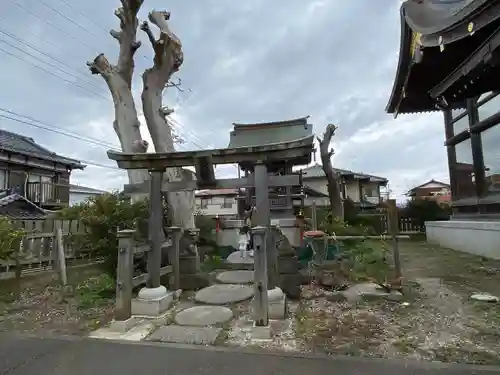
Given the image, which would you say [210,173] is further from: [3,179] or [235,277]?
[3,179]

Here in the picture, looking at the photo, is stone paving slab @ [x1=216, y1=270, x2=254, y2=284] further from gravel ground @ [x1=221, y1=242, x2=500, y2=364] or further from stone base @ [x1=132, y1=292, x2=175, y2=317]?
stone base @ [x1=132, y1=292, x2=175, y2=317]

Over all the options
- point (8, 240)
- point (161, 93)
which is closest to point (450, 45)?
point (161, 93)

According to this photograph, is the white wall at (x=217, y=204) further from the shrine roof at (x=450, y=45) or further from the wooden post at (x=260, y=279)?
the wooden post at (x=260, y=279)

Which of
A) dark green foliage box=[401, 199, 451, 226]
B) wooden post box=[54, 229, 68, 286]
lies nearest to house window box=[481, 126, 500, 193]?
dark green foliage box=[401, 199, 451, 226]

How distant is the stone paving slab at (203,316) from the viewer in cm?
435

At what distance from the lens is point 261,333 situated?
376cm

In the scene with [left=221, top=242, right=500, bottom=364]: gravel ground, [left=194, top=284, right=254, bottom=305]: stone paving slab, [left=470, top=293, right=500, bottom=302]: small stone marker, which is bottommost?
[left=221, top=242, right=500, bottom=364]: gravel ground

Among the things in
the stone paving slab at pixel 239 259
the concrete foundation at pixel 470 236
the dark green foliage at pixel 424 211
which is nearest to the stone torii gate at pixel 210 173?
the stone paving slab at pixel 239 259

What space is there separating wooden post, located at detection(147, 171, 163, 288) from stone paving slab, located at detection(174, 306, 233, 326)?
28.3 inches

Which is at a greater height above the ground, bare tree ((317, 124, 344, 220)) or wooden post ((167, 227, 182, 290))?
bare tree ((317, 124, 344, 220))

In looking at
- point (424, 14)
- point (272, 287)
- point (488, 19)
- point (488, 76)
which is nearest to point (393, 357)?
point (272, 287)

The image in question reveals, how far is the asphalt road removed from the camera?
115 inches

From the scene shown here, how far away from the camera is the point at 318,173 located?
30.1m

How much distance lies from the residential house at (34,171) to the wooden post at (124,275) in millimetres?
15191
